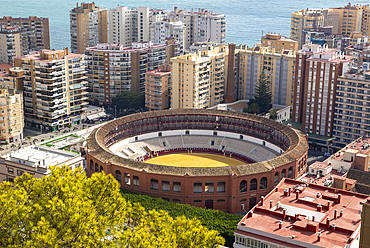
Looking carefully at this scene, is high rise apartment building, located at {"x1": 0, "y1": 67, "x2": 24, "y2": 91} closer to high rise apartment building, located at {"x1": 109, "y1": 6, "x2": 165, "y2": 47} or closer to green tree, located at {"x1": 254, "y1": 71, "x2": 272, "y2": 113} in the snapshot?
green tree, located at {"x1": 254, "y1": 71, "x2": 272, "y2": 113}

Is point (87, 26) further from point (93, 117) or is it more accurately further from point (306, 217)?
point (306, 217)

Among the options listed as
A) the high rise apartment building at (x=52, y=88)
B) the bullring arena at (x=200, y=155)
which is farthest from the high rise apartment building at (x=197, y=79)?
the high rise apartment building at (x=52, y=88)

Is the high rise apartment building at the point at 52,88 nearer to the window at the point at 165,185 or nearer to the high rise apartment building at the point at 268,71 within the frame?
the high rise apartment building at the point at 268,71

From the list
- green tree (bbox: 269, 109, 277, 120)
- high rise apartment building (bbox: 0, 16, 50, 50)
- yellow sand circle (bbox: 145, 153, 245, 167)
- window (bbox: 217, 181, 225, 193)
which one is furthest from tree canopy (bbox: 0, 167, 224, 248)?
high rise apartment building (bbox: 0, 16, 50, 50)

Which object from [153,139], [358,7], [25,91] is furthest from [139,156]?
[358,7]

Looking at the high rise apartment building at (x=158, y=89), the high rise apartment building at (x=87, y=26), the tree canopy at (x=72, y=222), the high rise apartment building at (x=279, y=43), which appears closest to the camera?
the tree canopy at (x=72, y=222)

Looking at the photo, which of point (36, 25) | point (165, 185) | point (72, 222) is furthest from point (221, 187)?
point (36, 25)
